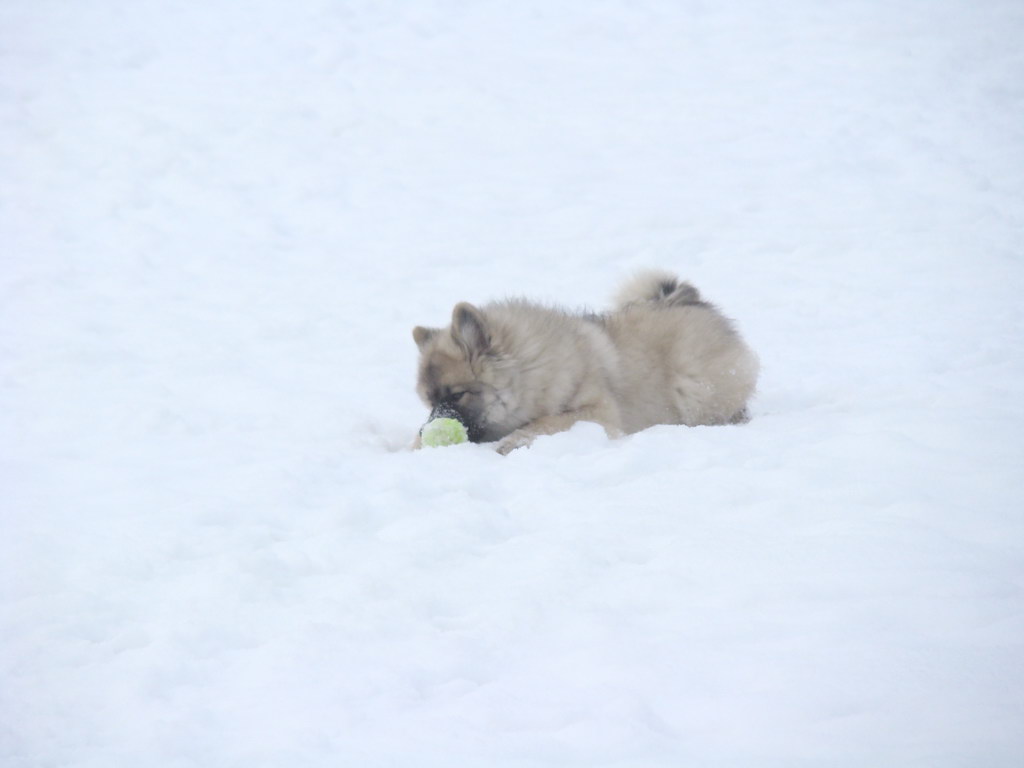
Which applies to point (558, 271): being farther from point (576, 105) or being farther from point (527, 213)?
point (576, 105)

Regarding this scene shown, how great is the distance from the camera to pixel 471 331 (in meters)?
4.39

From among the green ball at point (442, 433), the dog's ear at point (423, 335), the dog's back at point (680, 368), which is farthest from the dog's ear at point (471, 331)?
the dog's back at point (680, 368)

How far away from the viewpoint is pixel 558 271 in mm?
7613

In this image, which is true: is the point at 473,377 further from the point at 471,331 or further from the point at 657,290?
the point at 657,290

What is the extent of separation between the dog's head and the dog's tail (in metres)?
1.29

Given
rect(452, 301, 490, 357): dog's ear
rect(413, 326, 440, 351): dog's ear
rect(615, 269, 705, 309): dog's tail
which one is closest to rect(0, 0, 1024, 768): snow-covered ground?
rect(413, 326, 440, 351): dog's ear

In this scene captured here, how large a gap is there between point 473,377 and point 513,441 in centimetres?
44

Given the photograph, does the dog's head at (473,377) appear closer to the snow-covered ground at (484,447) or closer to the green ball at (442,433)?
the green ball at (442,433)

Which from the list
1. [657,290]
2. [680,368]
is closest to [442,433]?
[680,368]

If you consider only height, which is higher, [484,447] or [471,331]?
[471,331]

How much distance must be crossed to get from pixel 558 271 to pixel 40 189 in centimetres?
482

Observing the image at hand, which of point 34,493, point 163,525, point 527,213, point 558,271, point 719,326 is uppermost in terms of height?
point 527,213

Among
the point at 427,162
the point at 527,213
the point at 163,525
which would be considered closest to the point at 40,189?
the point at 427,162

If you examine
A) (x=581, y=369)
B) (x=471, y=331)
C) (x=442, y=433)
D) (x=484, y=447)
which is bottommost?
(x=484, y=447)
